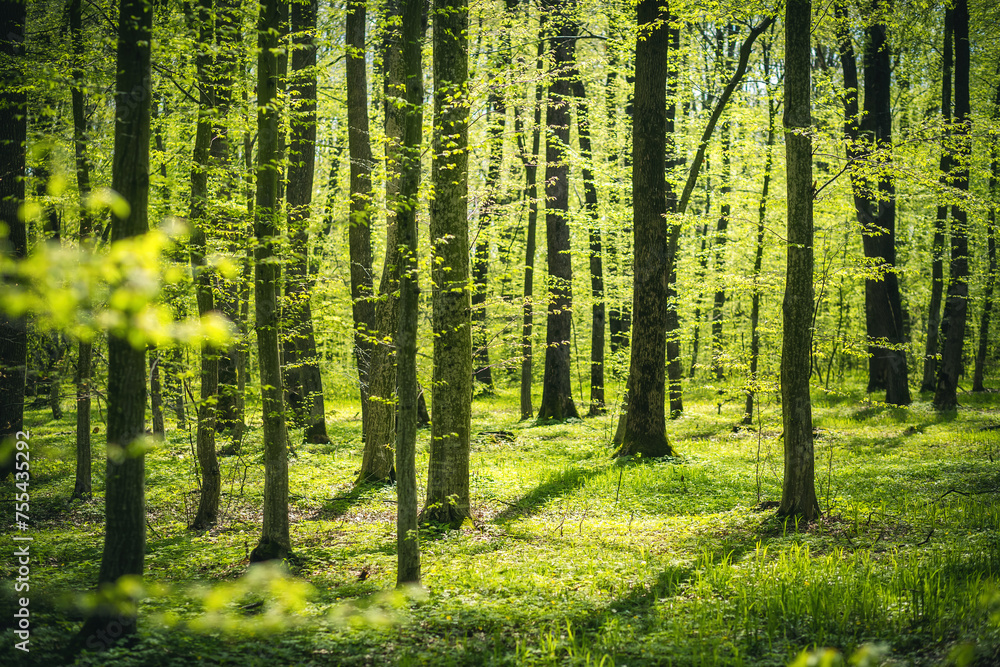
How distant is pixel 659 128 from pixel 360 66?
18.8ft

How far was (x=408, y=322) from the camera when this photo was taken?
205 inches

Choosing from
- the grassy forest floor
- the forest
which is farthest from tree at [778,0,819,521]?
the grassy forest floor

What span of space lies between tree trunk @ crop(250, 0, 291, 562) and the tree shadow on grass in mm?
3040

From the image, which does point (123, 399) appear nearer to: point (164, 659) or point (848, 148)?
point (164, 659)

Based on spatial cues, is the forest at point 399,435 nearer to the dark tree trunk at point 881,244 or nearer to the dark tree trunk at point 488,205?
the dark tree trunk at point 488,205

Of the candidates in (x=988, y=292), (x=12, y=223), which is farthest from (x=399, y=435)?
(x=988, y=292)

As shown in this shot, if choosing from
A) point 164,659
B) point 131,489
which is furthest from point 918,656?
point 131,489

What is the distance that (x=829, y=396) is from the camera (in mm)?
19125

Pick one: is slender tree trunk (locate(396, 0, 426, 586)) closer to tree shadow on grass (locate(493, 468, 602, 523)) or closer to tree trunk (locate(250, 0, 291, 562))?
tree trunk (locate(250, 0, 291, 562))

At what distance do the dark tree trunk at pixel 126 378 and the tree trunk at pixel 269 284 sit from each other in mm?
1793

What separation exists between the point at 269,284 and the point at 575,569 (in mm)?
4169

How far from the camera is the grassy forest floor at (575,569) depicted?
402 cm

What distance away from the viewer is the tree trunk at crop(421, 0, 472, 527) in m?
6.65

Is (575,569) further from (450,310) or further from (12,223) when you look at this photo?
(12,223)
